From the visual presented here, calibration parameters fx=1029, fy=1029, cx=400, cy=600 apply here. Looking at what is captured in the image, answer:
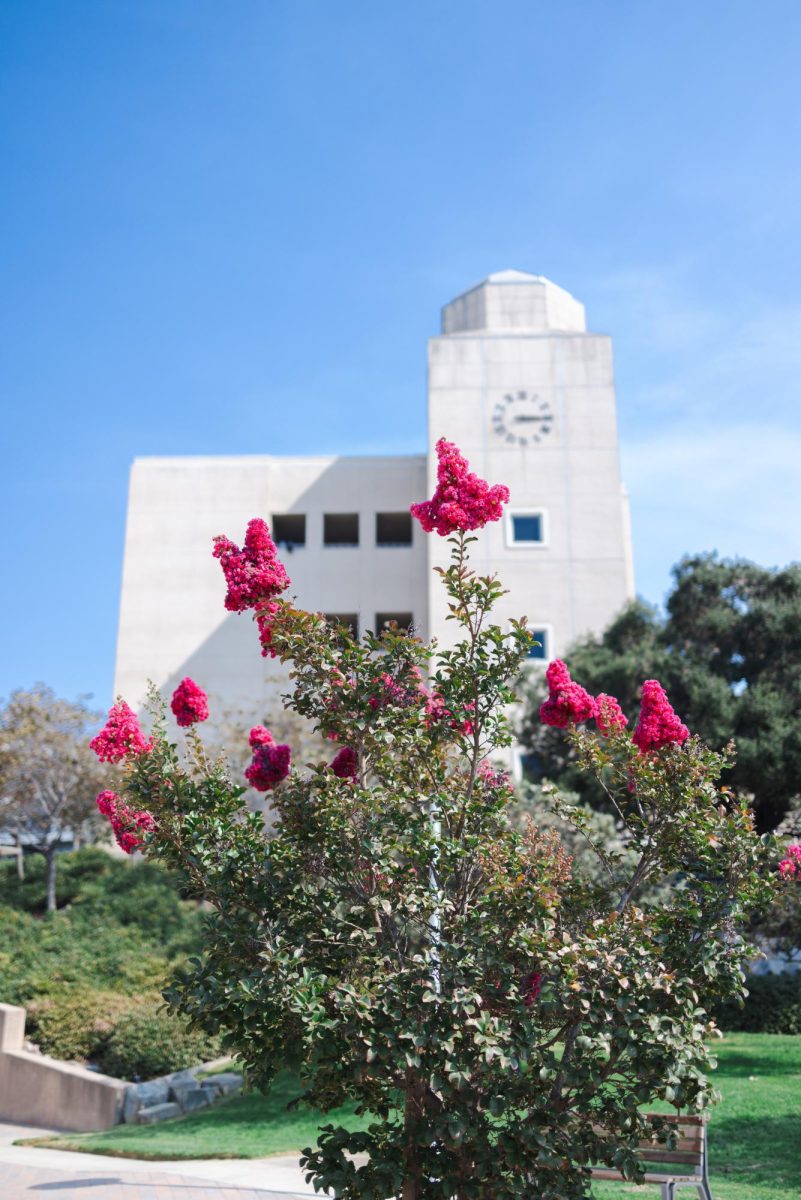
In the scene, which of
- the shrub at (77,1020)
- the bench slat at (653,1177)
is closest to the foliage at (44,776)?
the shrub at (77,1020)

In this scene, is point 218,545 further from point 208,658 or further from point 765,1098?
point 208,658

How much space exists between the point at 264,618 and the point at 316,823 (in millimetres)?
1071

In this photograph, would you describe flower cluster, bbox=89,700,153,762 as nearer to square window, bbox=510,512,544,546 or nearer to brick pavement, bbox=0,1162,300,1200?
brick pavement, bbox=0,1162,300,1200

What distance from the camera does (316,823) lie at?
17.1 ft

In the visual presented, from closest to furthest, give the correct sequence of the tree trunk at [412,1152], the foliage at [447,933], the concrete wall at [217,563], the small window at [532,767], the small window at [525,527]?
1. the foliage at [447,933]
2. the tree trunk at [412,1152]
3. the small window at [532,767]
4. the small window at [525,527]
5. the concrete wall at [217,563]

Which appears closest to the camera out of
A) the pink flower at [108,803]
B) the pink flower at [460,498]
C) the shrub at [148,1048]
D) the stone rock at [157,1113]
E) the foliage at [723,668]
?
the pink flower at [460,498]

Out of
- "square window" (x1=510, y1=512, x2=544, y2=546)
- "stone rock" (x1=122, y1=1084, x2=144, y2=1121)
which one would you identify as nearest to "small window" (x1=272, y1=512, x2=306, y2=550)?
"square window" (x1=510, y1=512, x2=544, y2=546)

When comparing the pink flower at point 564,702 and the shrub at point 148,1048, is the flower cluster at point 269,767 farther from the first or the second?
the shrub at point 148,1048

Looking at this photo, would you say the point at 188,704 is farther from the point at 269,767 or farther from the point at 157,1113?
the point at 157,1113

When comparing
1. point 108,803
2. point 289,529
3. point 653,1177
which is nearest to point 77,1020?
point 108,803

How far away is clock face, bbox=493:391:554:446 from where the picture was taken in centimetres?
2903

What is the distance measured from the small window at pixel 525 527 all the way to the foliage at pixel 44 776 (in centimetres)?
1251

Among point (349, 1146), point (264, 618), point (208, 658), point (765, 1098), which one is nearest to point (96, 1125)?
point (765, 1098)

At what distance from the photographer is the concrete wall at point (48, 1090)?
12.2 m
